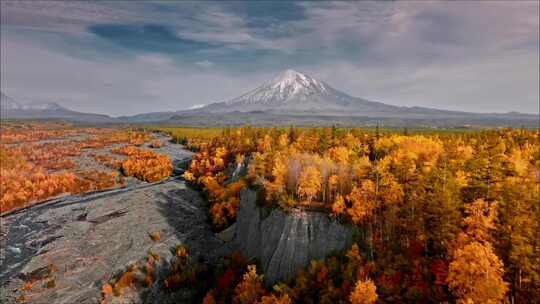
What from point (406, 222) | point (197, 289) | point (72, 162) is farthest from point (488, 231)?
point (72, 162)

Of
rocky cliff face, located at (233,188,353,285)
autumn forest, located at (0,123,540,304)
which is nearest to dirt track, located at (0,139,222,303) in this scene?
autumn forest, located at (0,123,540,304)

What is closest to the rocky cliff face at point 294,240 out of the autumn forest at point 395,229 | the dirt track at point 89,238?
the autumn forest at point 395,229

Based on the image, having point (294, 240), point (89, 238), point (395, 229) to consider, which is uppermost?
point (395, 229)

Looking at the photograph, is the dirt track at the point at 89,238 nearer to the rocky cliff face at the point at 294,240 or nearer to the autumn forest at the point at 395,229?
the autumn forest at the point at 395,229

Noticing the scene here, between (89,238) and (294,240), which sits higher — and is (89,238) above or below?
below

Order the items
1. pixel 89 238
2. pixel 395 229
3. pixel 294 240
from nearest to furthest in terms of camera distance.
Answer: pixel 395 229 < pixel 294 240 < pixel 89 238

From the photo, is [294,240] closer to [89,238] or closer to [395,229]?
[395,229]

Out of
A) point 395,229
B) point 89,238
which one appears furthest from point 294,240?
point 89,238
